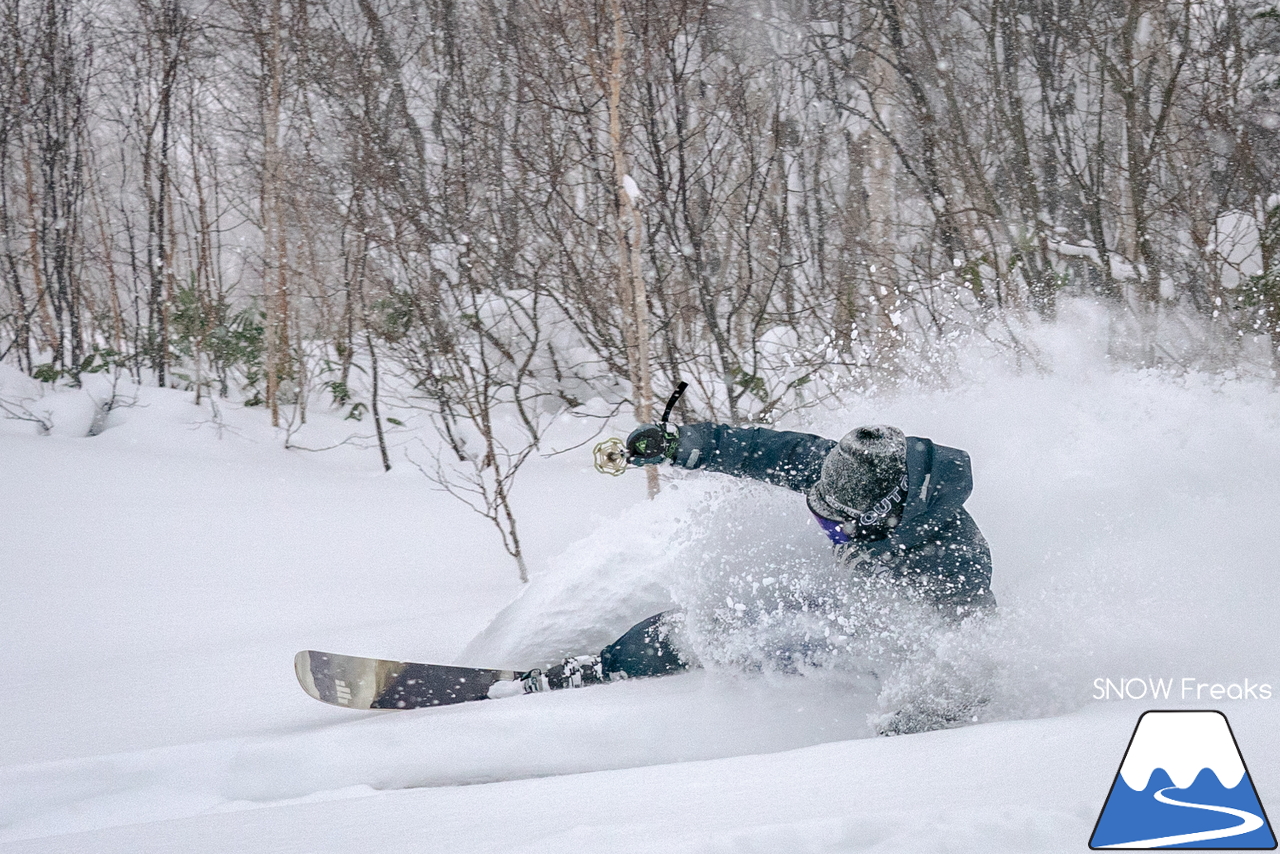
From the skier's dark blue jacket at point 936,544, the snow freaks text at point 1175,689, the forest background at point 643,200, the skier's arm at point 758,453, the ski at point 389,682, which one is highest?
the forest background at point 643,200

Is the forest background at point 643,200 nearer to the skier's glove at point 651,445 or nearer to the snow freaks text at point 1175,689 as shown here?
the skier's glove at point 651,445

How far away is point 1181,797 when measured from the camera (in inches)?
59.5

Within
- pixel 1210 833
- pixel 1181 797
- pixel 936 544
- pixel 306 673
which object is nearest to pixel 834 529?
pixel 936 544

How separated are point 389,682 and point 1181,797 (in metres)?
2.30

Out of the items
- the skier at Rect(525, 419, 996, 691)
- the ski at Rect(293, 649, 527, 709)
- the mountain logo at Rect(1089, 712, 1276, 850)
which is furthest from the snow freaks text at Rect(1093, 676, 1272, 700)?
the ski at Rect(293, 649, 527, 709)

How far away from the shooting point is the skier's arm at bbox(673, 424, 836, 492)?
286 cm

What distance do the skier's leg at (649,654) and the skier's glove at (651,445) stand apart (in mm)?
647

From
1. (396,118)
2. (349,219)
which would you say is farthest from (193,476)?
(396,118)

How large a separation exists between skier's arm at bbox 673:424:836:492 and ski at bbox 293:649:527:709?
3.47 feet

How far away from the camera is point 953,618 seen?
2566 millimetres

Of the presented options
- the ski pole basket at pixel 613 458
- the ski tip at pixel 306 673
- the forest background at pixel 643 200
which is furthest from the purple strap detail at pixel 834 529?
the forest background at pixel 643 200

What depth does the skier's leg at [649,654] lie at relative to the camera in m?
2.98

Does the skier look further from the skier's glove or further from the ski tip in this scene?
the ski tip

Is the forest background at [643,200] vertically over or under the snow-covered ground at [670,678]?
over
